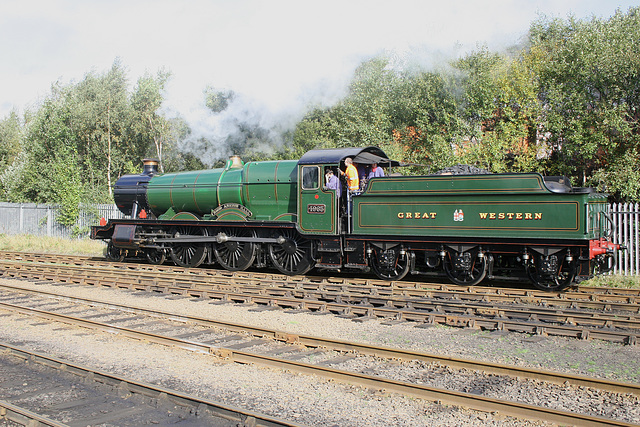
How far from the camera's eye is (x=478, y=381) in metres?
5.57

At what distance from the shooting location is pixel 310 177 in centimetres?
1237

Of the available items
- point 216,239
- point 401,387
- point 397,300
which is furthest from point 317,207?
point 401,387

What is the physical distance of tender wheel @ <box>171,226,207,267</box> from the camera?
1456 centimetres

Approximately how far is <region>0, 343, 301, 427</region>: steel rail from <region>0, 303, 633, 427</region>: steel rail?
1.32 metres

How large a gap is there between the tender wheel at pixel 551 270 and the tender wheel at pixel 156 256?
9.89m

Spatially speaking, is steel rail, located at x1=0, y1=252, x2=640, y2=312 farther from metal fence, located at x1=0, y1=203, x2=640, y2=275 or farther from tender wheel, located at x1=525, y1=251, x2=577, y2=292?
metal fence, located at x1=0, y1=203, x2=640, y2=275

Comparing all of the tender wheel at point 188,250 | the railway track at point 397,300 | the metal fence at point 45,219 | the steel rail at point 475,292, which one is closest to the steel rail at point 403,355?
the railway track at point 397,300

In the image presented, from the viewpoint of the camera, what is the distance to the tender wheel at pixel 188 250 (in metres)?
14.6

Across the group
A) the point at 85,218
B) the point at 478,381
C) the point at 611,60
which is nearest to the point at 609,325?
the point at 478,381

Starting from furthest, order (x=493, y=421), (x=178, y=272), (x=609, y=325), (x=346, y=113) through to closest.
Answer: (x=346, y=113)
(x=178, y=272)
(x=609, y=325)
(x=493, y=421)

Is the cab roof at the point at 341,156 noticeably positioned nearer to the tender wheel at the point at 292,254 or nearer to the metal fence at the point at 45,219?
the tender wheel at the point at 292,254

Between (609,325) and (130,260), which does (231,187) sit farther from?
(609,325)

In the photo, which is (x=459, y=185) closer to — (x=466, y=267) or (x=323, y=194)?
(x=466, y=267)

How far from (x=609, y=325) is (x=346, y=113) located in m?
17.3
